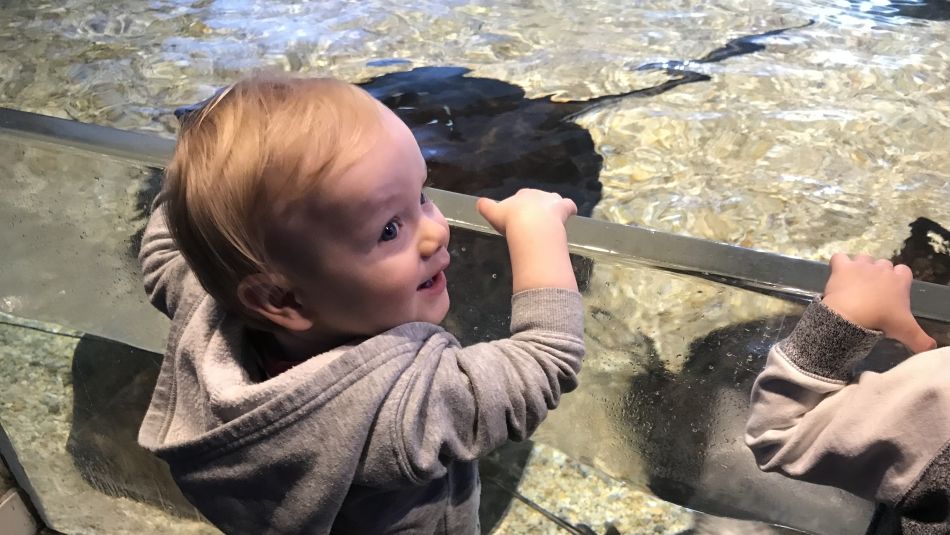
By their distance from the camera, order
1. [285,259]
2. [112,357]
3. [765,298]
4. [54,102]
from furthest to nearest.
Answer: [54,102] → [112,357] → [765,298] → [285,259]

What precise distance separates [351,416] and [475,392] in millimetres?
107

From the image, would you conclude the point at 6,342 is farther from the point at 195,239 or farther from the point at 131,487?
the point at 195,239

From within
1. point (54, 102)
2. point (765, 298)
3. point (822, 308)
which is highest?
point (822, 308)

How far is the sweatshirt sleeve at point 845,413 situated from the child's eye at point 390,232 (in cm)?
38

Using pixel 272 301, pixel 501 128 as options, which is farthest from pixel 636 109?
pixel 272 301

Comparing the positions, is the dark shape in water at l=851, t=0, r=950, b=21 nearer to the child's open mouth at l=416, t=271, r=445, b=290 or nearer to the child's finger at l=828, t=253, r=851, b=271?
the child's finger at l=828, t=253, r=851, b=271

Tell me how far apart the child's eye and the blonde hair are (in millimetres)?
Answer: 71

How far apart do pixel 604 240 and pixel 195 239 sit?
0.52 metres

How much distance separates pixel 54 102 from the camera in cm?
177

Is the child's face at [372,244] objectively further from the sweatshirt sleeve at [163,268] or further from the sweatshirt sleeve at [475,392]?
the sweatshirt sleeve at [163,268]

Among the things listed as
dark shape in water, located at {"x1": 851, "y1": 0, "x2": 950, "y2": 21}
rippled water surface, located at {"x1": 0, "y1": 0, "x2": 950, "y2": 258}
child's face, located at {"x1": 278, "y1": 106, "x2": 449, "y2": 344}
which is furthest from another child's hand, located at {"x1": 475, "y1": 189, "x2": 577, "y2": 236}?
dark shape in water, located at {"x1": 851, "y1": 0, "x2": 950, "y2": 21}

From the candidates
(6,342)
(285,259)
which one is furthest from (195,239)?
(6,342)

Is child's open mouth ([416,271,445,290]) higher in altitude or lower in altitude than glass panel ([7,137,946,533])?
higher

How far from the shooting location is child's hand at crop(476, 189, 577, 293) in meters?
0.74
